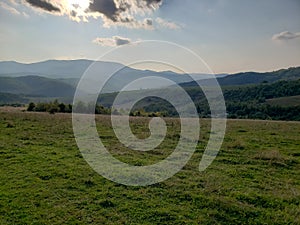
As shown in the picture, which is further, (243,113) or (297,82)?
(297,82)

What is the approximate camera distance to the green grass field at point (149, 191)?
7.81 metres

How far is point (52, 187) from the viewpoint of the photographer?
991cm

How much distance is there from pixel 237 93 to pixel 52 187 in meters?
139

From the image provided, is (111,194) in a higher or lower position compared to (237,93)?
lower

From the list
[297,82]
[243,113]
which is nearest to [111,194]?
[243,113]

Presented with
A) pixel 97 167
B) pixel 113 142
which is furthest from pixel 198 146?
pixel 97 167

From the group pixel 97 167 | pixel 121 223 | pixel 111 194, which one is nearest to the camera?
pixel 121 223

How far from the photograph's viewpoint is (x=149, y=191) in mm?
9688

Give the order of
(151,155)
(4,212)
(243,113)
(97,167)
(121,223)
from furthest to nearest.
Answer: (243,113) < (151,155) < (97,167) < (4,212) < (121,223)

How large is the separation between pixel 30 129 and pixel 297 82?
132m

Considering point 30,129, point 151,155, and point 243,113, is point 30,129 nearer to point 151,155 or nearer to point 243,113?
point 151,155

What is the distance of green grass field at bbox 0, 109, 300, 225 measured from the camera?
25.6 feet

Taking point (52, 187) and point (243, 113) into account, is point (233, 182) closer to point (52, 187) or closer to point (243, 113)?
point (52, 187)

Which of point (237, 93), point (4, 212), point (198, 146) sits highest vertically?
point (237, 93)
